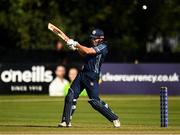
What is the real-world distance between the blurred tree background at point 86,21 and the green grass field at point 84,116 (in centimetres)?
1549

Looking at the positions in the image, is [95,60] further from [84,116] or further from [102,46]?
[84,116]

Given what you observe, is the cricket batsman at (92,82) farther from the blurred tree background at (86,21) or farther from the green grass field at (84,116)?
the blurred tree background at (86,21)

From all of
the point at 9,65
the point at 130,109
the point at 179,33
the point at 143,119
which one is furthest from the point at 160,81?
the point at 179,33

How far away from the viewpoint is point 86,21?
169 feet

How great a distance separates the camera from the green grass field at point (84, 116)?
16.4 meters

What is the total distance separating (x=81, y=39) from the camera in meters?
49.1

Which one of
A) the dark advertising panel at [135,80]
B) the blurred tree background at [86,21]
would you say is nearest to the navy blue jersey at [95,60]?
the dark advertising panel at [135,80]

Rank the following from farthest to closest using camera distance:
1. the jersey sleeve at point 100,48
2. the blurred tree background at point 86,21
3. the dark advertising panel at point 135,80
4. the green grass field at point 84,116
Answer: the blurred tree background at point 86,21 → the dark advertising panel at point 135,80 → the jersey sleeve at point 100,48 → the green grass field at point 84,116

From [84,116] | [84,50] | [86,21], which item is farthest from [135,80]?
[86,21]

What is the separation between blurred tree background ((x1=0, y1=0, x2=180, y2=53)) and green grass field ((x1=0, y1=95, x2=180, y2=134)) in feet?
50.8

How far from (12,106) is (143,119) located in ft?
23.2

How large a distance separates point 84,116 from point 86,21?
3017 centimetres

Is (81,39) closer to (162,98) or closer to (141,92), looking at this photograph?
(141,92)

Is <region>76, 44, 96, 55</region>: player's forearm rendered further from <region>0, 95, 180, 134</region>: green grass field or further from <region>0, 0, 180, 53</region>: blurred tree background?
<region>0, 0, 180, 53</region>: blurred tree background
